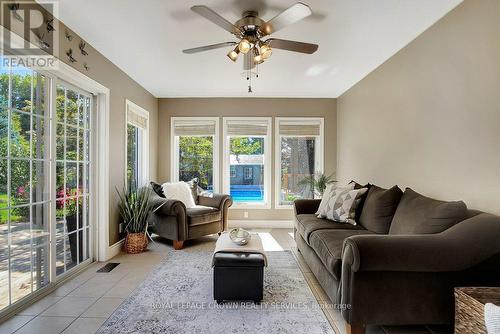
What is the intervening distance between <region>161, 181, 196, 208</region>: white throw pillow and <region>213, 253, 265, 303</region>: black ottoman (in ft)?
7.14

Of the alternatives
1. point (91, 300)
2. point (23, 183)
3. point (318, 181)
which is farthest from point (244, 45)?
point (318, 181)

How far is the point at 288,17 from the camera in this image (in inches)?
80.0

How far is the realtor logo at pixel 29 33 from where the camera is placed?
2.04 m

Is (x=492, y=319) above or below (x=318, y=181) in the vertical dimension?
below

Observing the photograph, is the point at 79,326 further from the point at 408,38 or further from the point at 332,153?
the point at 332,153

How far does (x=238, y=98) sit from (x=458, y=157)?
12.3 feet

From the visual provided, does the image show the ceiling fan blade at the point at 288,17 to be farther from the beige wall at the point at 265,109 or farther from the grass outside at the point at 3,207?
the beige wall at the point at 265,109

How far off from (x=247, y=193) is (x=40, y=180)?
11.4 ft

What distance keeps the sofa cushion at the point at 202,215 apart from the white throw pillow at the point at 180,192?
7.8 inches

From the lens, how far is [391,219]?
2701 mm

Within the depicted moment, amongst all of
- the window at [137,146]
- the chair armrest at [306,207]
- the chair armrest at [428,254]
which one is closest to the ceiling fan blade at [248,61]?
the chair armrest at [428,254]

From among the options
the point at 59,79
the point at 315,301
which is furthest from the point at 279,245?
the point at 59,79

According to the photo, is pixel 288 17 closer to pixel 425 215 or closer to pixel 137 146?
pixel 425 215

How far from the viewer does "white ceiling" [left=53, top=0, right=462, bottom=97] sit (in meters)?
2.31
